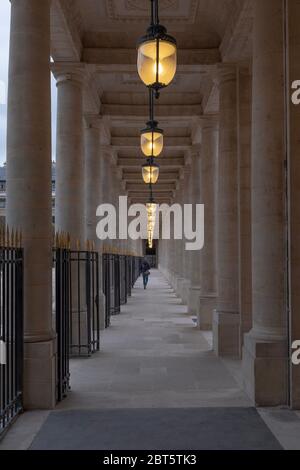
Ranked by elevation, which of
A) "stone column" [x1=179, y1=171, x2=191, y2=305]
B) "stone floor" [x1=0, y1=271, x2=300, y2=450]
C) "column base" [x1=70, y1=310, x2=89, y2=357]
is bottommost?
"stone floor" [x1=0, y1=271, x2=300, y2=450]

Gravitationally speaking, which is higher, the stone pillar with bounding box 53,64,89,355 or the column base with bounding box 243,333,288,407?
the stone pillar with bounding box 53,64,89,355

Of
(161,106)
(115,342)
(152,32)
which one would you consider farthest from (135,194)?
(152,32)

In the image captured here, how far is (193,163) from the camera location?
77.1 feet

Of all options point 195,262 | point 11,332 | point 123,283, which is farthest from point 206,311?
point 123,283

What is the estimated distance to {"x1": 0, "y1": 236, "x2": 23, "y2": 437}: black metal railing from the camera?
7.35 meters

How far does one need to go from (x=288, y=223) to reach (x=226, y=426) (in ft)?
10.9

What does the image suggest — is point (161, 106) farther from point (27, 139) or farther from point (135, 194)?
point (135, 194)

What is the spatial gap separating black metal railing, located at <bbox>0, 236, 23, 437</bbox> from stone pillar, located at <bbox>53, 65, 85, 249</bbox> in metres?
5.53

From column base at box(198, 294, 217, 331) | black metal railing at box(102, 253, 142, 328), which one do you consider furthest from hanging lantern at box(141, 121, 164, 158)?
black metal railing at box(102, 253, 142, 328)

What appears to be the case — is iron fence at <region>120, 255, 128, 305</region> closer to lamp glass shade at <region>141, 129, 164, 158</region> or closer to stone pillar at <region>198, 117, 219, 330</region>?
stone pillar at <region>198, 117, 219, 330</region>

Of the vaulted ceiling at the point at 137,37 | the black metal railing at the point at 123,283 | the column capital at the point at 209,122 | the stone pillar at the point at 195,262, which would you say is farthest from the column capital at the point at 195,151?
the black metal railing at the point at 123,283

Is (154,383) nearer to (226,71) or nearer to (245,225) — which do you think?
(245,225)

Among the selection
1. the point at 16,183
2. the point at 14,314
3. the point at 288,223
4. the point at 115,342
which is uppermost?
the point at 16,183
